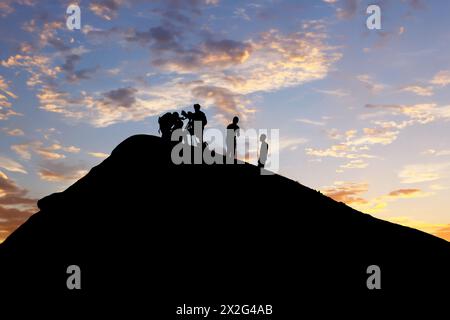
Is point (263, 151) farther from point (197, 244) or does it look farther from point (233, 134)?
point (197, 244)

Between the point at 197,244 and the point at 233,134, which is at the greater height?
the point at 233,134

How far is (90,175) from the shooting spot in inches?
1121

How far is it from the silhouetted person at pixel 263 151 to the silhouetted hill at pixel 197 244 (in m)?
1.16

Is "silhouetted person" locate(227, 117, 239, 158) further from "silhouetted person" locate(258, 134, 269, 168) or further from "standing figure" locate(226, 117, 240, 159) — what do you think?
"silhouetted person" locate(258, 134, 269, 168)

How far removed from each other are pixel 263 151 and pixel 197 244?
9.84 meters

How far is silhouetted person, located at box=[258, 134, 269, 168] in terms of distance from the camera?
103 feet

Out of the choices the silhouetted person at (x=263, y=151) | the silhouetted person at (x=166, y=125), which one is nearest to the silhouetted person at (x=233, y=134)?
the silhouetted person at (x=263, y=151)

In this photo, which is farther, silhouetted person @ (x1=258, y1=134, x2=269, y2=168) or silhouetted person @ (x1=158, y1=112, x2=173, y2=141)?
silhouetted person @ (x1=258, y1=134, x2=269, y2=168)

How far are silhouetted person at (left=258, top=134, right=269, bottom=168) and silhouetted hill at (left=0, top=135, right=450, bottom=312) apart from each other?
1.16 meters

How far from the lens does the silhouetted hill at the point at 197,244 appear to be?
22812 millimetres

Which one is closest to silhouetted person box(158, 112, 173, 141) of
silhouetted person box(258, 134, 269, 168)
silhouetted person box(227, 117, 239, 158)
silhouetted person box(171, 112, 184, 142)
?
silhouetted person box(171, 112, 184, 142)

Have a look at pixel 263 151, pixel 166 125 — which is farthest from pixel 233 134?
pixel 166 125

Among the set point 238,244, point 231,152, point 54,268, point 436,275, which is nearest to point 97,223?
point 54,268

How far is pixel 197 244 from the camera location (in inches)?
950
